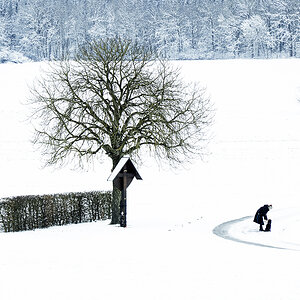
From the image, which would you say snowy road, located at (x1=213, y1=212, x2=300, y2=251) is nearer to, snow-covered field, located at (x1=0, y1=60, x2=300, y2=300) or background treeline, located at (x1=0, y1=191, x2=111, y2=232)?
snow-covered field, located at (x1=0, y1=60, x2=300, y2=300)

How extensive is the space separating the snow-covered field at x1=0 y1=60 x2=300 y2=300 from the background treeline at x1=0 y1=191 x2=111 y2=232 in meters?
1.12

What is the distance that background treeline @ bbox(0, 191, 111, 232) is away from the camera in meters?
21.6

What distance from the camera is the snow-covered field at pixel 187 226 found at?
1098cm

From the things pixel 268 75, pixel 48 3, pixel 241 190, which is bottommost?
pixel 241 190

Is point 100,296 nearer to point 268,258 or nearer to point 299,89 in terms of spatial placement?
point 268,258

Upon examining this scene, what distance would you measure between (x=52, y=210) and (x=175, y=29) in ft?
352

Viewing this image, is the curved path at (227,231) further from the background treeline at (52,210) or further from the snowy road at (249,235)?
the background treeline at (52,210)

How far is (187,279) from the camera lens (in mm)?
11398

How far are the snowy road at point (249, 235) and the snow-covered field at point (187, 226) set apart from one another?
0.14 feet

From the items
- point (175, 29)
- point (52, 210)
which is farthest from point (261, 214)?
point (175, 29)

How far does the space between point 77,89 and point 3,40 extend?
112 m

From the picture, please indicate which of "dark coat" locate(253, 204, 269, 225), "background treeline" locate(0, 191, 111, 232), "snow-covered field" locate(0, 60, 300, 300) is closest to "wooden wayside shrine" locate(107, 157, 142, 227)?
"snow-covered field" locate(0, 60, 300, 300)

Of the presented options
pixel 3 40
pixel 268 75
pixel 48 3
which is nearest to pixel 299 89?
pixel 268 75

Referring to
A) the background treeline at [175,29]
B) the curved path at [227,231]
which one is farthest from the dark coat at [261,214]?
the background treeline at [175,29]
